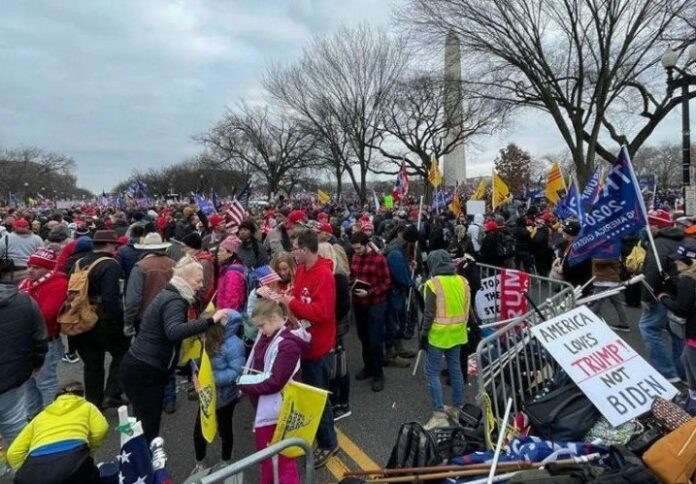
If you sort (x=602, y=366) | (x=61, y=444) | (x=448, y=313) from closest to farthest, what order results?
(x=61, y=444) → (x=602, y=366) → (x=448, y=313)

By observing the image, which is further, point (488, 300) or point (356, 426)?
point (488, 300)

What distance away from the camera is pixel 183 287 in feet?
12.0

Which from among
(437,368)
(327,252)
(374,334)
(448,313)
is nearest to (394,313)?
(374,334)

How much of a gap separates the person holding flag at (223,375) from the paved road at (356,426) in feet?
1.14

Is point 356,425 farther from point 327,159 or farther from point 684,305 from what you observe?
point 327,159

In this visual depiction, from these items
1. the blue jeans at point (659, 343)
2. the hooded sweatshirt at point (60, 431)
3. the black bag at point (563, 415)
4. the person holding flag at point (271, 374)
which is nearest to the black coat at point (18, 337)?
the hooded sweatshirt at point (60, 431)

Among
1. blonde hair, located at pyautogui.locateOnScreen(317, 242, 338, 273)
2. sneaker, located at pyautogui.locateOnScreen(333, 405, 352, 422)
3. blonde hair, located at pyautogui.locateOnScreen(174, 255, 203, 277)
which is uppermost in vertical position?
blonde hair, located at pyautogui.locateOnScreen(174, 255, 203, 277)

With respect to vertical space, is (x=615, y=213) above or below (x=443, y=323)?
above

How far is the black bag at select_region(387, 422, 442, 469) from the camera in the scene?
3.00 meters

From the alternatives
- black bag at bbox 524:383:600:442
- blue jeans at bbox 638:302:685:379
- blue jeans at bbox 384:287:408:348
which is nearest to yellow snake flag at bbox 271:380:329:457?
black bag at bbox 524:383:600:442

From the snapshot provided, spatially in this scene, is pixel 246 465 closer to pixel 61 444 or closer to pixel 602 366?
pixel 61 444

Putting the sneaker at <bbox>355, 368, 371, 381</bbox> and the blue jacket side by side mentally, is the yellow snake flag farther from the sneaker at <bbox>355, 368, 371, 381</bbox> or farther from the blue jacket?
the sneaker at <bbox>355, 368, 371, 381</bbox>

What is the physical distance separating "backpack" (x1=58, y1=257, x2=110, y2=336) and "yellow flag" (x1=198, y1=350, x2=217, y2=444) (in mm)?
1978

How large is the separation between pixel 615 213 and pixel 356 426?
11.0 ft
